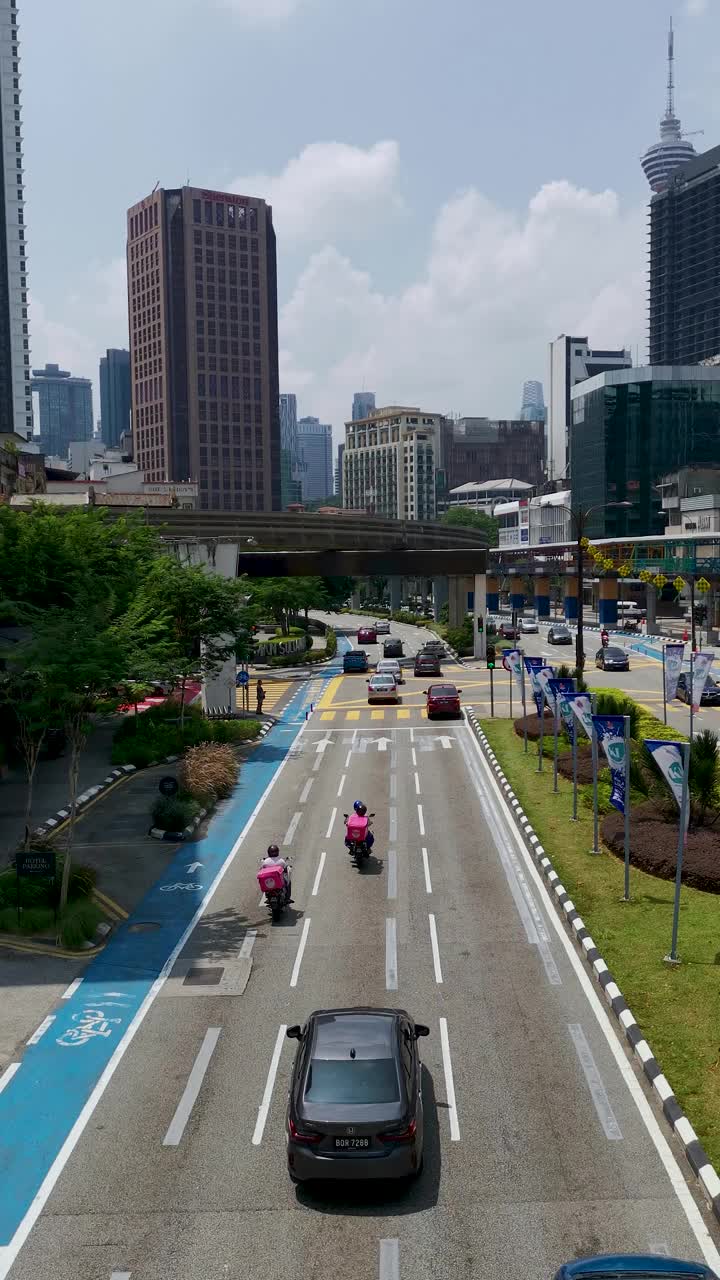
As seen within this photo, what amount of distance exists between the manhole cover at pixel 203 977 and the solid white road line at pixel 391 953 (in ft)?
9.93

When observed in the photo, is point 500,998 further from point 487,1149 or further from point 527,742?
point 527,742

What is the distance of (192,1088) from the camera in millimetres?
15258

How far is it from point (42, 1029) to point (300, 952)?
525cm

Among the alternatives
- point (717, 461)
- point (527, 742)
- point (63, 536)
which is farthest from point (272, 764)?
point (717, 461)

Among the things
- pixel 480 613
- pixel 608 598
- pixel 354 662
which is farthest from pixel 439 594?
pixel 354 662

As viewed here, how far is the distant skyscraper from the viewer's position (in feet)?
548

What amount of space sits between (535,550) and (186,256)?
102 meters

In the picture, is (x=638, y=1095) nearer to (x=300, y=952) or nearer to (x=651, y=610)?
(x=300, y=952)

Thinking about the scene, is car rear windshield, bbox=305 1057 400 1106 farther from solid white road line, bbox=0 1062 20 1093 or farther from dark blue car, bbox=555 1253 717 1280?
solid white road line, bbox=0 1062 20 1093

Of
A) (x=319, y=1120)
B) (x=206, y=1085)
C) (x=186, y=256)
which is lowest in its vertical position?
(x=206, y=1085)

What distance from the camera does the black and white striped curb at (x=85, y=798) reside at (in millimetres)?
31066

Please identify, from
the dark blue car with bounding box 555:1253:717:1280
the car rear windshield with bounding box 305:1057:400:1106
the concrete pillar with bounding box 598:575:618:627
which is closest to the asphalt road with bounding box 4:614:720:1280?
the car rear windshield with bounding box 305:1057:400:1106

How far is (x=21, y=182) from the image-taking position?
169 metres

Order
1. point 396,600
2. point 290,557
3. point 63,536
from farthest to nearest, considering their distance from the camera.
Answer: point 396,600 → point 290,557 → point 63,536
